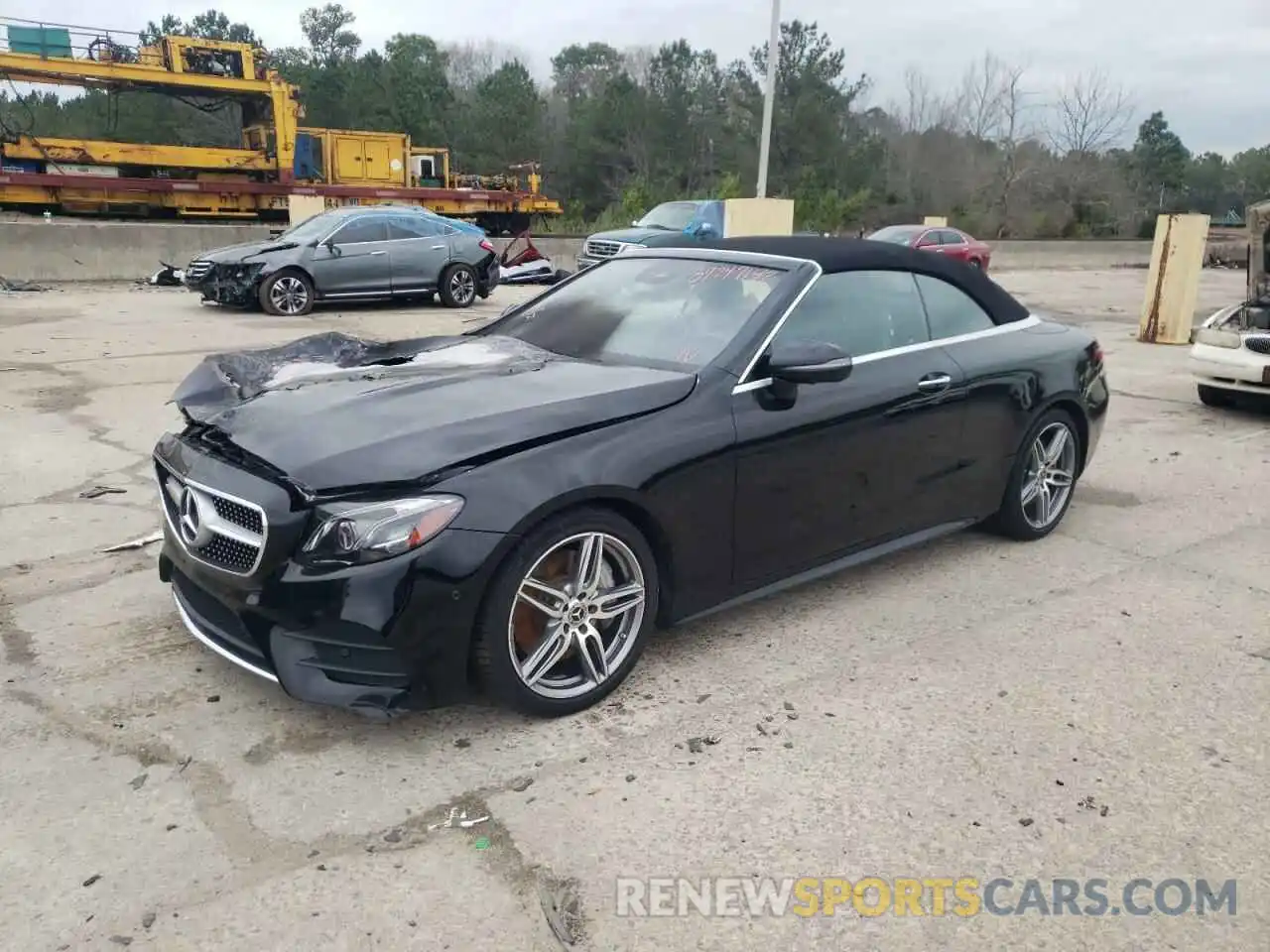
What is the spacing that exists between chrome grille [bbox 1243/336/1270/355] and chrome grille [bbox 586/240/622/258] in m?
11.5

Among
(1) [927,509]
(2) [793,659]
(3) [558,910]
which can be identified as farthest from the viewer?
(1) [927,509]

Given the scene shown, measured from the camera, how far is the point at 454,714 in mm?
3445

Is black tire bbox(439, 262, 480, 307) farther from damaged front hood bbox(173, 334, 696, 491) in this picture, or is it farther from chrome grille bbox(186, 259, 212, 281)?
damaged front hood bbox(173, 334, 696, 491)

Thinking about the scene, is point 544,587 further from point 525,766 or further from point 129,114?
point 129,114

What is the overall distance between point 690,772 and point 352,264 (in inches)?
499

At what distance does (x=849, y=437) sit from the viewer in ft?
13.5

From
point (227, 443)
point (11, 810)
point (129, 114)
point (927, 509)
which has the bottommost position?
point (11, 810)

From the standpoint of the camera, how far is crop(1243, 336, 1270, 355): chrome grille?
8.60 m

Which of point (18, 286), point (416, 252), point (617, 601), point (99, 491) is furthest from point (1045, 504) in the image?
point (18, 286)

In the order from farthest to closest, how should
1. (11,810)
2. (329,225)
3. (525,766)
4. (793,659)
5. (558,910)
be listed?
1. (329,225)
2. (793,659)
3. (525,766)
4. (11,810)
5. (558,910)

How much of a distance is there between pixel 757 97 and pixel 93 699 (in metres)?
52.1

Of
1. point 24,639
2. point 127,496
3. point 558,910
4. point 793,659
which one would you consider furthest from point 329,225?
point 558,910

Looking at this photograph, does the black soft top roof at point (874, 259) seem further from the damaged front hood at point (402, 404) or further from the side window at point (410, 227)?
the side window at point (410, 227)

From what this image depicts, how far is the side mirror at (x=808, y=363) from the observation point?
12.4 feet
